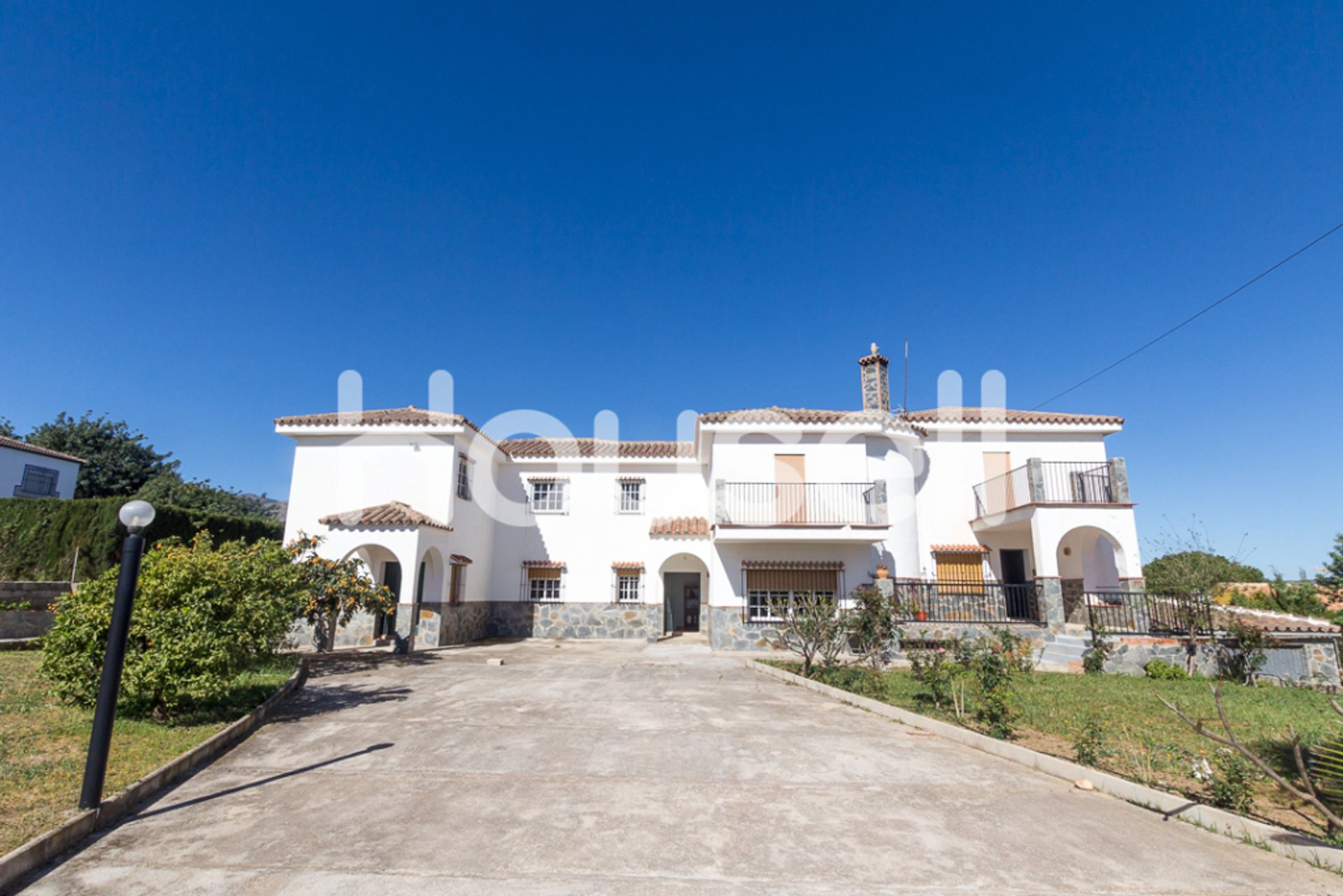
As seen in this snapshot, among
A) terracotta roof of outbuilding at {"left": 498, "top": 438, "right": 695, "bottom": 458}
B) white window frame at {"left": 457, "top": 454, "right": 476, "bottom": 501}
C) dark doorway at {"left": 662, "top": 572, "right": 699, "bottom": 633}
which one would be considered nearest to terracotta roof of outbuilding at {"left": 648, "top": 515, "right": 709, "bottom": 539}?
dark doorway at {"left": 662, "top": 572, "right": 699, "bottom": 633}

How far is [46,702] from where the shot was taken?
7867 mm

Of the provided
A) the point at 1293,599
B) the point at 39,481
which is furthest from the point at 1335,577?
the point at 39,481

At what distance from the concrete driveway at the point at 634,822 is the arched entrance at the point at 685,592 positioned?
508 inches

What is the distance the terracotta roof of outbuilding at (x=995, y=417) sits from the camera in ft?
63.4

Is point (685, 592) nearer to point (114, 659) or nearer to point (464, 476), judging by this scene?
point (464, 476)

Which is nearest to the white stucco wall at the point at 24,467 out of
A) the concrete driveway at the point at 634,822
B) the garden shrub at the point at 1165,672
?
the concrete driveway at the point at 634,822

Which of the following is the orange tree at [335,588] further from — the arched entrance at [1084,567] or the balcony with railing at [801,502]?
the arched entrance at [1084,567]

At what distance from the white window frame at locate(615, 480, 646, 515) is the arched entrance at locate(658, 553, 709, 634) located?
216cm

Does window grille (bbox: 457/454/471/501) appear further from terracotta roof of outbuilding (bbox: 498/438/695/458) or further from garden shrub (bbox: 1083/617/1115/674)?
garden shrub (bbox: 1083/617/1115/674)

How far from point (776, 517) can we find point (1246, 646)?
10.6 meters

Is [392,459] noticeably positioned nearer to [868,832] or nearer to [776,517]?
[776,517]

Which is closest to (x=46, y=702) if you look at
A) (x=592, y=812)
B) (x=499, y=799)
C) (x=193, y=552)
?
(x=193, y=552)

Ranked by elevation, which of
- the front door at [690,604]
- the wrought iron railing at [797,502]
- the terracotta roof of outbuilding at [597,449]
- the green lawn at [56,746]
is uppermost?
the terracotta roof of outbuilding at [597,449]

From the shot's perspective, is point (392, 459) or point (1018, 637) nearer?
point (1018, 637)
